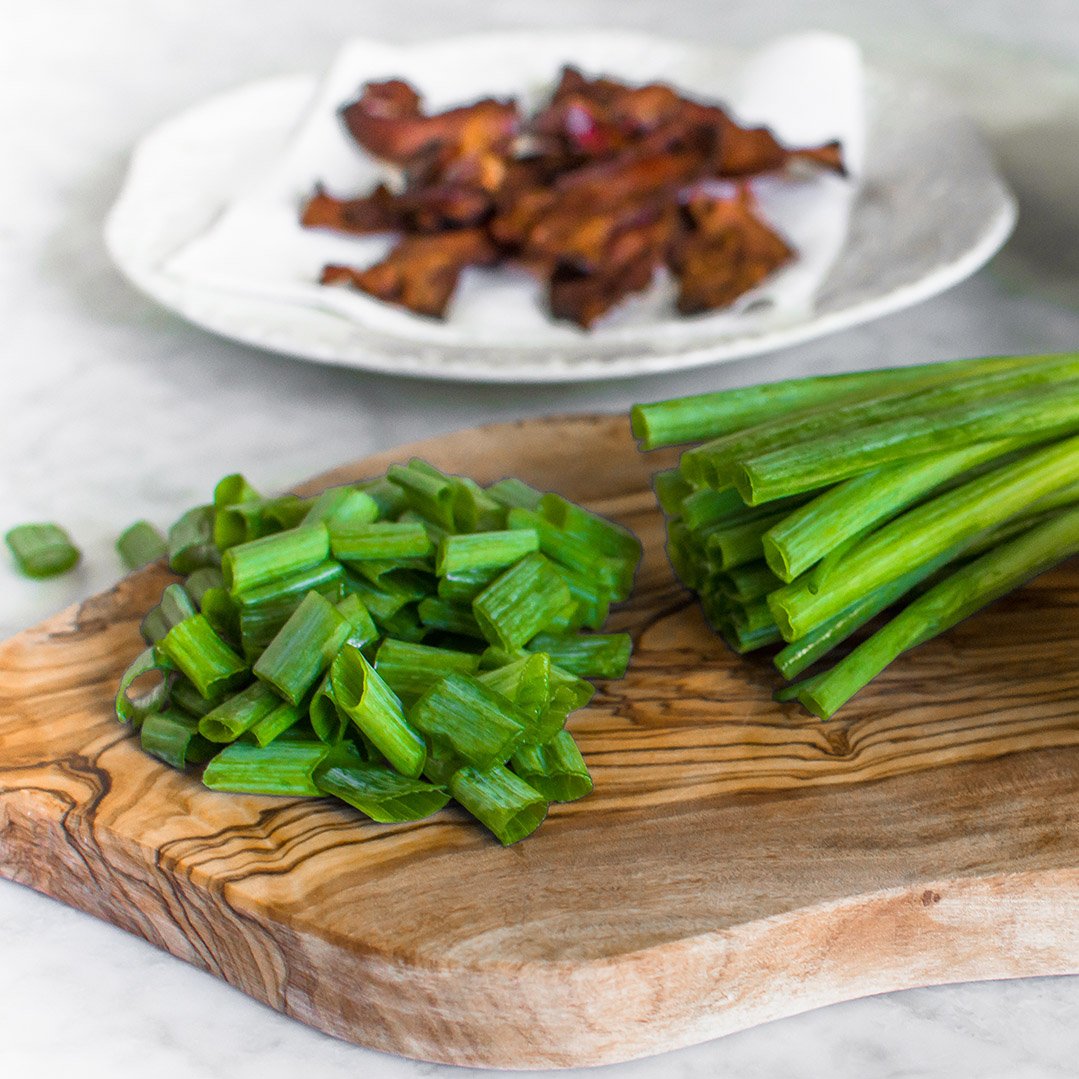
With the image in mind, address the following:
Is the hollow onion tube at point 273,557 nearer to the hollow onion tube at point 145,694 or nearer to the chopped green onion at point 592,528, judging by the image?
the hollow onion tube at point 145,694

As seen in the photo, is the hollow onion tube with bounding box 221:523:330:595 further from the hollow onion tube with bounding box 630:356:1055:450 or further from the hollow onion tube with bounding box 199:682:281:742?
the hollow onion tube with bounding box 630:356:1055:450

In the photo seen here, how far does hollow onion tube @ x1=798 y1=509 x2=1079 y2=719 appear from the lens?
4.97ft

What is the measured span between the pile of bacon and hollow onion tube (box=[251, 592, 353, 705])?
0.89 meters

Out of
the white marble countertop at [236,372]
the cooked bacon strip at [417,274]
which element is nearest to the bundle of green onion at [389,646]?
the white marble countertop at [236,372]

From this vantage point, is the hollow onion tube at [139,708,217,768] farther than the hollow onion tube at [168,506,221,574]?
No

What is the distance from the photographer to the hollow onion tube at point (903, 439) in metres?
1.49

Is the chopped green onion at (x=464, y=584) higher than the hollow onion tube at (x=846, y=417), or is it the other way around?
the hollow onion tube at (x=846, y=417)

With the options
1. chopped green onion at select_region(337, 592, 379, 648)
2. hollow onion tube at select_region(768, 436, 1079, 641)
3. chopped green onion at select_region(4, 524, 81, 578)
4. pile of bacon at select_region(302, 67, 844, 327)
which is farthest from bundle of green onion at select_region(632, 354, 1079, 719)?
chopped green onion at select_region(4, 524, 81, 578)

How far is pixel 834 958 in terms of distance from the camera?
129cm

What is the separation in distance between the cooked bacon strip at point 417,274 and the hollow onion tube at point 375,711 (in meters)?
0.96

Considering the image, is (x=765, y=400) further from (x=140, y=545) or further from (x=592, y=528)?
(x=140, y=545)

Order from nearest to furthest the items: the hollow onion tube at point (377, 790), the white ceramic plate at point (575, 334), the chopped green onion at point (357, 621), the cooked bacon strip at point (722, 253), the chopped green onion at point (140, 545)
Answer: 1. the hollow onion tube at point (377, 790)
2. the chopped green onion at point (357, 621)
3. the chopped green onion at point (140, 545)
4. the white ceramic plate at point (575, 334)
5. the cooked bacon strip at point (722, 253)

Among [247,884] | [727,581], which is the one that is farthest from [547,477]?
[247,884]

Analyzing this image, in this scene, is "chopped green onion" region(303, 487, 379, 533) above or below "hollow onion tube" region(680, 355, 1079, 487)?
above
